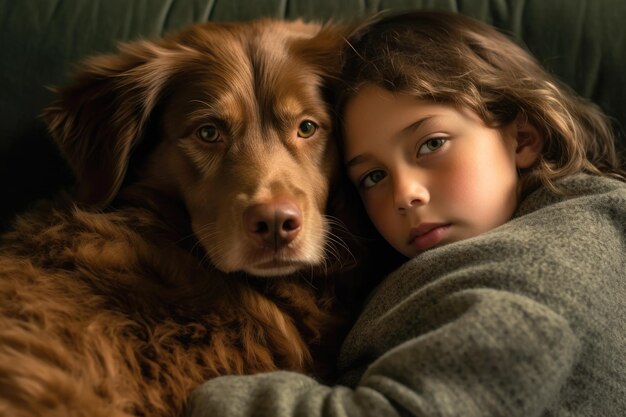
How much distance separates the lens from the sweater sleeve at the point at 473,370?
3.85 feet

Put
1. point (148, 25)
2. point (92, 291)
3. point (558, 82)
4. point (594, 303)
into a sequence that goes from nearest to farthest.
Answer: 1. point (594, 303)
2. point (92, 291)
3. point (558, 82)
4. point (148, 25)

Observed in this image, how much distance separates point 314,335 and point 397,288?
29 cm

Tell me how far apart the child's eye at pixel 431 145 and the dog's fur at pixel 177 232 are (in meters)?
0.31

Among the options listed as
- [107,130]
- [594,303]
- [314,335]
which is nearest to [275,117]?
[107,130]

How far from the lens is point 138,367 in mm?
1487

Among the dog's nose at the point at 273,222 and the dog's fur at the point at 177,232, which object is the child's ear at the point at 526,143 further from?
the dog's nose at the point at 273,222

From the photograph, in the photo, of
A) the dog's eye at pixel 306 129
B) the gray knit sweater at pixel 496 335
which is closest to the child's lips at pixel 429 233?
the gray knit sweater at pixel 496 335

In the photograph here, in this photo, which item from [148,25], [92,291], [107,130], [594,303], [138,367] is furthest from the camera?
[148,25]

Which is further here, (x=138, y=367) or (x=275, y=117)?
(x=275, y=117)

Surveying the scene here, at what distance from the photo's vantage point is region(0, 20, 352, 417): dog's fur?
146cm

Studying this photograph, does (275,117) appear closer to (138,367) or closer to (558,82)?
(138,367)

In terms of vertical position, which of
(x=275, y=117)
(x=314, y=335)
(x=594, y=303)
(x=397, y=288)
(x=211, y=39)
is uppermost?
(x=211, y=39)

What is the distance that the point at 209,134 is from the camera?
1856mm

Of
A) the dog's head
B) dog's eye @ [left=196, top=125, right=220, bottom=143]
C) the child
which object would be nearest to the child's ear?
the child
